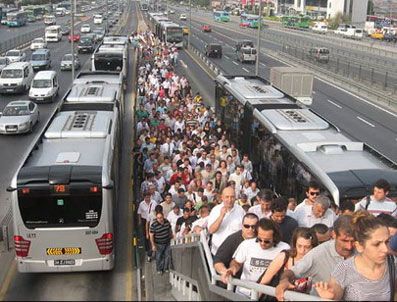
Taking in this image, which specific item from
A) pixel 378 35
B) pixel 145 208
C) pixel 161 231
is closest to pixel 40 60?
pixel 145 208

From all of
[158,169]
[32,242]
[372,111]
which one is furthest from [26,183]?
[372,111]

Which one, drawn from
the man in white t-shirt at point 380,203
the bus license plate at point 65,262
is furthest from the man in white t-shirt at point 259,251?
the bus license plate at point 65,262

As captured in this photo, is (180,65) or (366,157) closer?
(366,157)

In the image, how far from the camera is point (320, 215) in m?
8.61

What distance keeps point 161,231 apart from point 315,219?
373 cm

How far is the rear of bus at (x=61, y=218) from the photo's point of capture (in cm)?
1098

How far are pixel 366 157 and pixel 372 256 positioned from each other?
8.28 m

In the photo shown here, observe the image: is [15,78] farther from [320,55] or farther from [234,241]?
[234,241]

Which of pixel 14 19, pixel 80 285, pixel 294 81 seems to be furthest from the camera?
pixel 14 19

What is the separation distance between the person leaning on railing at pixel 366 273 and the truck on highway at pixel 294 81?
22.3 meters

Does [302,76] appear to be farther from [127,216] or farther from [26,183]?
[26,183]

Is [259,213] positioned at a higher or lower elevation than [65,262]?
higher

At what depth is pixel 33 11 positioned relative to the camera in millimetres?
129750

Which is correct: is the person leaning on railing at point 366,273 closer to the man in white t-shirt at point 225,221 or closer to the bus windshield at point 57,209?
the man in white t-shirt at point 225,221
